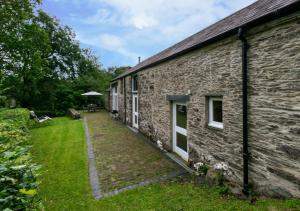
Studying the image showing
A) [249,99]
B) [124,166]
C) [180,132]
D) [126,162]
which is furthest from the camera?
[180,132]

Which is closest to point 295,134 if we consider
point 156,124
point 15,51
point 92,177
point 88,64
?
point 92,177

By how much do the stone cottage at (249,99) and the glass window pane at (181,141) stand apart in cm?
4

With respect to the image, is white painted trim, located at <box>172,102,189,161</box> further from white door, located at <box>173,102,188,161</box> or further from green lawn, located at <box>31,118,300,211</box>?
green lawn, located at <box>31,118,300,211</box>

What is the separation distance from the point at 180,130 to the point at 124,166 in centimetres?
262

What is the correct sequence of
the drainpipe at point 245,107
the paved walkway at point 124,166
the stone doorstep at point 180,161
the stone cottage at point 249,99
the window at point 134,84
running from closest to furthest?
the stone cottage at point 249,99, the drainpipe at point 245,107, the paved walkway at point 124,166, the stone doorstep at point 180,161, the window at point 134,84

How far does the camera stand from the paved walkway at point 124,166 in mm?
6025

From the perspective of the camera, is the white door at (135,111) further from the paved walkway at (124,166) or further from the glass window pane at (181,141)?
the glass window pane at (181,141)

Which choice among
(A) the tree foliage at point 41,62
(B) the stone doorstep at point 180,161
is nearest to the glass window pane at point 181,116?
(B) the stone doorstep at point 180,161

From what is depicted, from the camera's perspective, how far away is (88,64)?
34.2m

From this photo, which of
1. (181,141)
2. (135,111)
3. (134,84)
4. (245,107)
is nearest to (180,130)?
(181,141)

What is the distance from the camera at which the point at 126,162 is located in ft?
25.8

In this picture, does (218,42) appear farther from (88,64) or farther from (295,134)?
(88,64)

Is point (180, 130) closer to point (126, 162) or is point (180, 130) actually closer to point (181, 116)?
point (181, 116)

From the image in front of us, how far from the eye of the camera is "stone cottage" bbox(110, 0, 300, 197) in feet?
12.3
